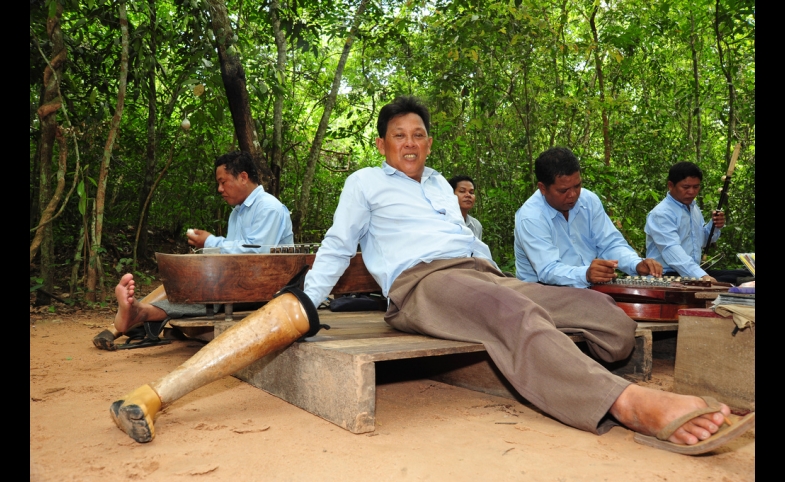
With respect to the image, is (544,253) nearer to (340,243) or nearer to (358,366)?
(340,243)

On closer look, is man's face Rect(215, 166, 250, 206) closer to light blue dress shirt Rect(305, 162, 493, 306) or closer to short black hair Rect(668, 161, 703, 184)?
light blue dress shirt Rect(305, 162, 493, 306)

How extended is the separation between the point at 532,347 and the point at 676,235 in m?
3.33

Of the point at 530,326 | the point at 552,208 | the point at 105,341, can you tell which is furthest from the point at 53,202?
the point at 530,326

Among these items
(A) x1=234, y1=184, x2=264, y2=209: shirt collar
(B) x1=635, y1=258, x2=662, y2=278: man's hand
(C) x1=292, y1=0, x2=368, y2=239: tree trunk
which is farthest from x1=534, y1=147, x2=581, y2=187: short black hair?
(C) x1=292, y1=0, x2=368, y2=239: tree trunk

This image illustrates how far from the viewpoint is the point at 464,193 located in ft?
21.0

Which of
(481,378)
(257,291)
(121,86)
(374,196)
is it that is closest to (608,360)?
(481,378)

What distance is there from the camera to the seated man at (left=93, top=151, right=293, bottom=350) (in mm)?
4098

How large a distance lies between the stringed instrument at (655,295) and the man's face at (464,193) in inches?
106

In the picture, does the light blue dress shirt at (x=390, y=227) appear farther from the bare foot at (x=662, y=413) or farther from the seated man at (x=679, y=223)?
the seated man at (x=679, y=223)

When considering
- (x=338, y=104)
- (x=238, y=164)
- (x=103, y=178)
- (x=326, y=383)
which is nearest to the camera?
(x=326, y=383)

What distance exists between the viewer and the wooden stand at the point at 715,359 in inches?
108

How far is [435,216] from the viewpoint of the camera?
132 inches

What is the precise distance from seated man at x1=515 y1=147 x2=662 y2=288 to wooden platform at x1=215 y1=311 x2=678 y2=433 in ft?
1.76
